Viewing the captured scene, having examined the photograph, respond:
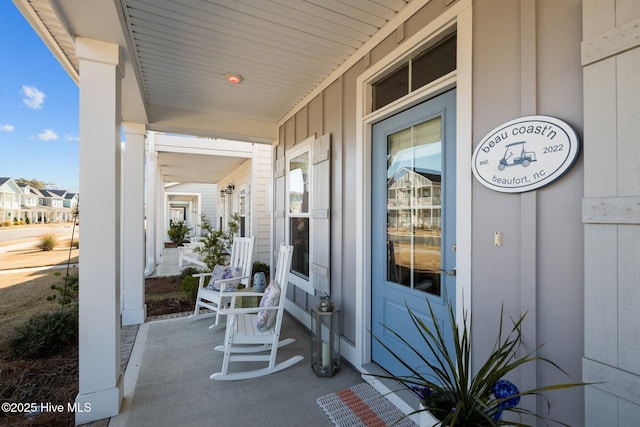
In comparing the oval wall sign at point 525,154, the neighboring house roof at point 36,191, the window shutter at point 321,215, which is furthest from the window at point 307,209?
the neighboring house roof at point 36,191

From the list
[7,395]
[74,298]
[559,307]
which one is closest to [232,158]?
[74,298]

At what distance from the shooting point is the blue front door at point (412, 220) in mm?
1836

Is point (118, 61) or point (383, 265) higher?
point (118, 61)

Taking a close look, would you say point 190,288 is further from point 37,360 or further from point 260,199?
point 260,199

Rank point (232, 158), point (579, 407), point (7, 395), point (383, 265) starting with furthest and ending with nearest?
point (232, 158) → point (383, 265) → point (7, 395) → point (579, 407)

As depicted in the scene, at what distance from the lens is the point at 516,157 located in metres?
1.38

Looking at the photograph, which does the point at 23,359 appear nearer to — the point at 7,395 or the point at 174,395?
the point at 7,395

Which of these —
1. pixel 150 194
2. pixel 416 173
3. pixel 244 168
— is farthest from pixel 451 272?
pixel 244 168

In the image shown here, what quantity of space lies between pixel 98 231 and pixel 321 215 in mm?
1863

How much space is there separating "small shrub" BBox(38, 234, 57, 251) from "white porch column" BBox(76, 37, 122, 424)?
9241 millimetres

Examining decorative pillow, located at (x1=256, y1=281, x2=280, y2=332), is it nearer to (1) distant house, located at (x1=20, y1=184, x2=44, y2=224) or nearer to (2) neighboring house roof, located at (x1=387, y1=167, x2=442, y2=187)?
(2) neighboring house roof, located at (x1=387, y1=167, x2=442, y2=187)

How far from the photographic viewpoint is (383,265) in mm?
2377

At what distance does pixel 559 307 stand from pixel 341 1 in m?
2.11

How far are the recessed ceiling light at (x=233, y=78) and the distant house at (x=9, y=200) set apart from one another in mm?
4592
